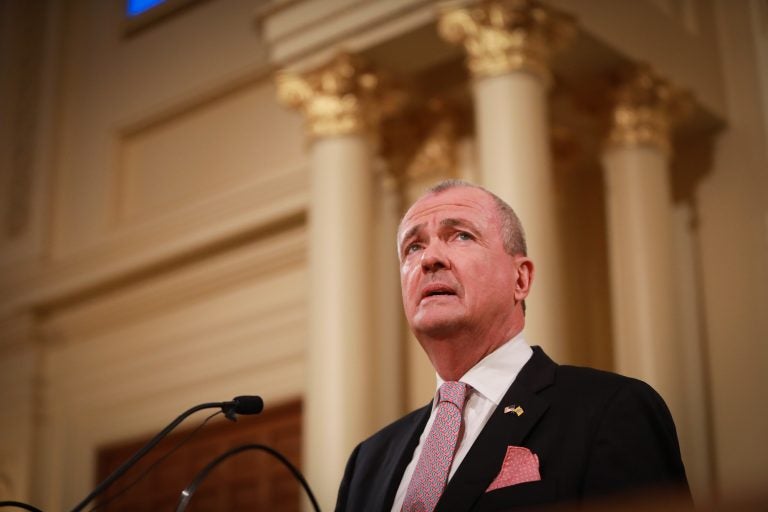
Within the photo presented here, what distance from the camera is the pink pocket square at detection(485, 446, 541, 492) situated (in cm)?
268

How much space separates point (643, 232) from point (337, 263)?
5.19 ft

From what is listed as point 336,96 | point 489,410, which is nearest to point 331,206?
point 336,96

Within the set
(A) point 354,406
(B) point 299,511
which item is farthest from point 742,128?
(B) point 299,511

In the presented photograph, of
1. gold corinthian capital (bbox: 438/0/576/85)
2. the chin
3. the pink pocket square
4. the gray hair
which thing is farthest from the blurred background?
the pink pocket square

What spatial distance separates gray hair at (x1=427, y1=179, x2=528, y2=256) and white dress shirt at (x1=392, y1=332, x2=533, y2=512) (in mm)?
247

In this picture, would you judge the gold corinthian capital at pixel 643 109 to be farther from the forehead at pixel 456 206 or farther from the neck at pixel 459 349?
the neck at pixel 459 349

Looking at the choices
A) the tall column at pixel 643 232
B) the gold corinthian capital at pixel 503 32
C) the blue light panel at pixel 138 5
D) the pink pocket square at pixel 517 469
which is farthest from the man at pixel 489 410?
the blue light panel at pixel 138 5

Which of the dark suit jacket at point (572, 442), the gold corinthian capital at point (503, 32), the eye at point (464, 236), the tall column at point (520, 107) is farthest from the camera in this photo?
the gold corinthian capital at point (503, 32)

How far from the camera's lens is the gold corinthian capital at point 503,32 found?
5.96 meters

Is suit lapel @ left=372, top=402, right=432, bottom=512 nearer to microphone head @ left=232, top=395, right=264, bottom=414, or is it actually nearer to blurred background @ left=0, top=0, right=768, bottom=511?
microphone head @ left=232, top=395, right=264, bottom=414

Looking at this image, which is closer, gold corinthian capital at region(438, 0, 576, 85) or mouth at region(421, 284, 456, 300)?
mouth at region(421, 284, 456, 300)

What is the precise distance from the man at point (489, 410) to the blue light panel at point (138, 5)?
672 centimetres

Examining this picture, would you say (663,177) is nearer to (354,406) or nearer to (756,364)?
(756,364)

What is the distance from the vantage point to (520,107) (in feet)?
19.4
